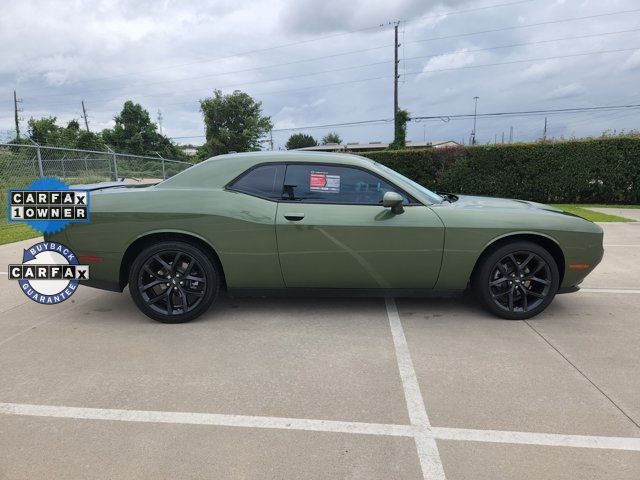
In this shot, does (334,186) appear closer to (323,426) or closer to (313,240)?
(313,240)

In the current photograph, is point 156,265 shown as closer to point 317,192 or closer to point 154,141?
point 317,192

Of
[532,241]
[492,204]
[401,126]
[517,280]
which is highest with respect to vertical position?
[401,126]

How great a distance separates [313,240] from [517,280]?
189cm

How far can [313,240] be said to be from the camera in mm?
3848

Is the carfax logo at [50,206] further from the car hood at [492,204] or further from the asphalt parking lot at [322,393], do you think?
the car hood at [492,204]

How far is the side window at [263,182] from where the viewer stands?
397cm

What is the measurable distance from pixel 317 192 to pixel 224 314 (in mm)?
1487

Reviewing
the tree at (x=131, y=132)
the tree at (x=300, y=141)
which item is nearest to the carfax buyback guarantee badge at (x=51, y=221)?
the tree at (x=131, y=132)

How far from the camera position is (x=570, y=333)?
3799 mm

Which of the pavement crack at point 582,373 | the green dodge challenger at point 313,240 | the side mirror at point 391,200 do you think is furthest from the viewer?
the green dodge challenger at point 313,240

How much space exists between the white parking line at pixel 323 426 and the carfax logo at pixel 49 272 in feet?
5.20

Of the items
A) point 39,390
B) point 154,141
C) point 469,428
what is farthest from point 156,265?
point 154,141

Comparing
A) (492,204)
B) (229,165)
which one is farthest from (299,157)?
(492,204)

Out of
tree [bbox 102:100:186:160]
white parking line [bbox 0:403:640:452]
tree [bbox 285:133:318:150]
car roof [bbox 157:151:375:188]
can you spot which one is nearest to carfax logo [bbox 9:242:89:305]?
car roof [bbox 157:151:375:188]
